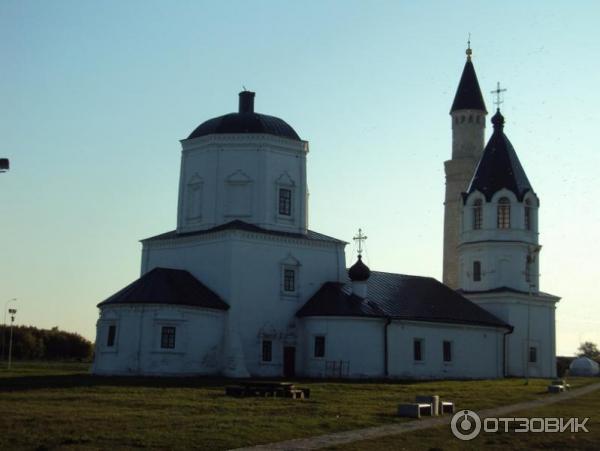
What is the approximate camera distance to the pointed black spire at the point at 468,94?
60.8 meters

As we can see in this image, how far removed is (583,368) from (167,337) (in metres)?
39.4

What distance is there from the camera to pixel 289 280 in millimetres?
42969

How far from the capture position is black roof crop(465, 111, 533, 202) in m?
52.3

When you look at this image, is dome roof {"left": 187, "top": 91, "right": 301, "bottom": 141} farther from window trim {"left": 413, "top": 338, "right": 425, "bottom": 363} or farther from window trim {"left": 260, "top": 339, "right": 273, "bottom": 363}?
window trim {"left": 413, "top": 338, "right": 425, "bottom": 363}

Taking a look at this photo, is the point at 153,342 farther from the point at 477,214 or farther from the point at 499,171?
the point at 499,171

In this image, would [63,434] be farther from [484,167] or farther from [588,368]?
[588,368]

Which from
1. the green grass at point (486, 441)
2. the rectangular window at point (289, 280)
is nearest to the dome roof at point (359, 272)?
the rectangular window at point (289, 280)

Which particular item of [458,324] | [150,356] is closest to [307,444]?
[150,356]

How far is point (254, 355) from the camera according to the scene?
1610 inches

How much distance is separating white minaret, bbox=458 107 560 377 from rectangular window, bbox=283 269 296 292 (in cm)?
1404

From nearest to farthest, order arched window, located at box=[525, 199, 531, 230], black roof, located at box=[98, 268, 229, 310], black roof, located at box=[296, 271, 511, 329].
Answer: black roof, located at box=[98, 268, 229, 310] < black roof, located at box=[296, 271, 511, 329] < arched window, located at box=[525, 199, 531, 230]

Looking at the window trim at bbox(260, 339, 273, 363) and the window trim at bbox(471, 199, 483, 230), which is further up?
the window trim at bbox(471, 199, 483, 230)

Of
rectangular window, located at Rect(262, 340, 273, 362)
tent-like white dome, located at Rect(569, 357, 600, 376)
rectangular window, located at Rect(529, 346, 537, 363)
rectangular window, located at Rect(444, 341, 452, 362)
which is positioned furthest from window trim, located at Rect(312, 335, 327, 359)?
tent-like white dome, located at Rect(569, 357, 600, 376)

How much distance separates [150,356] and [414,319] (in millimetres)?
13240
